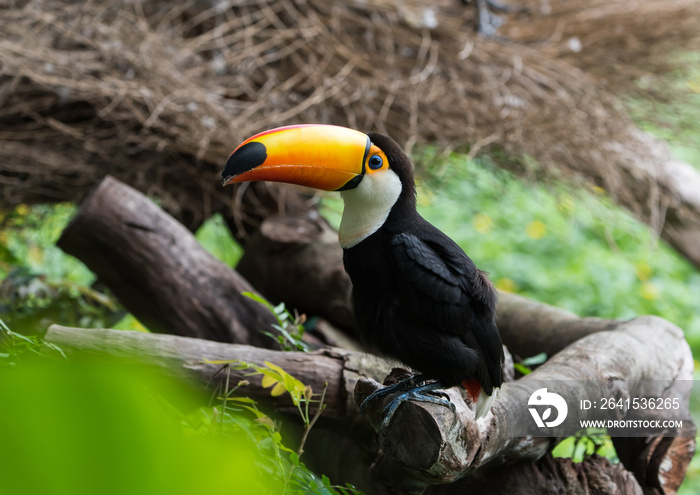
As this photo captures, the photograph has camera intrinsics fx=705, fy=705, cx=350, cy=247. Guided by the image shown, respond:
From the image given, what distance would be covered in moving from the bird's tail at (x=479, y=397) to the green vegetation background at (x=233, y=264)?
23cm

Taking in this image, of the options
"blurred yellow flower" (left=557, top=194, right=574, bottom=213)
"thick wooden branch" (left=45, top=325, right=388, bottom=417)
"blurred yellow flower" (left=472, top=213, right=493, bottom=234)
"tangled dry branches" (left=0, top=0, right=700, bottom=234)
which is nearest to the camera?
"thick wooden branch" (left=45, top=325, right=388, bottom=417)

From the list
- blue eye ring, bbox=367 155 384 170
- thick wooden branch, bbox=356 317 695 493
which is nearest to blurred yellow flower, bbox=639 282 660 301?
thick wooden branch, bbox=356 317 695 493

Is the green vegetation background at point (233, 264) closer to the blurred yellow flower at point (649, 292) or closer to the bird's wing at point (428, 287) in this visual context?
the blurred yellow flower at point (649, 292)

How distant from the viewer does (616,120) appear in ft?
6.48

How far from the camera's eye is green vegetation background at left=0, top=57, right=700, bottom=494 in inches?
8.8

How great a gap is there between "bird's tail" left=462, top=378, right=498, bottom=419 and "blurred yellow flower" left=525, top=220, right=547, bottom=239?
7.96 feet

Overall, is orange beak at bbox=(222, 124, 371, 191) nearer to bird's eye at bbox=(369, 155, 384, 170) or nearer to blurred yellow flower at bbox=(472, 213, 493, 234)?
bird's eye at bbox=(369, 155, 384, 170)

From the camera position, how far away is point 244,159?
0.91 meters

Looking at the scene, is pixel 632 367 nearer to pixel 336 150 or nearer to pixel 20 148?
pixel 336 150

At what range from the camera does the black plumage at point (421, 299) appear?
94 centimetres

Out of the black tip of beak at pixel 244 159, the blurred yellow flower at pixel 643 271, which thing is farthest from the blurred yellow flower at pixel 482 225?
the black tip of beak at pixel 244 159

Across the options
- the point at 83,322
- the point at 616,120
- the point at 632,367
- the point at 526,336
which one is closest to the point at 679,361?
the point at 632,367

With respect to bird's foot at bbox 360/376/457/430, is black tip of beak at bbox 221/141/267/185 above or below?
above

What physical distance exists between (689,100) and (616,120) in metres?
0.35
